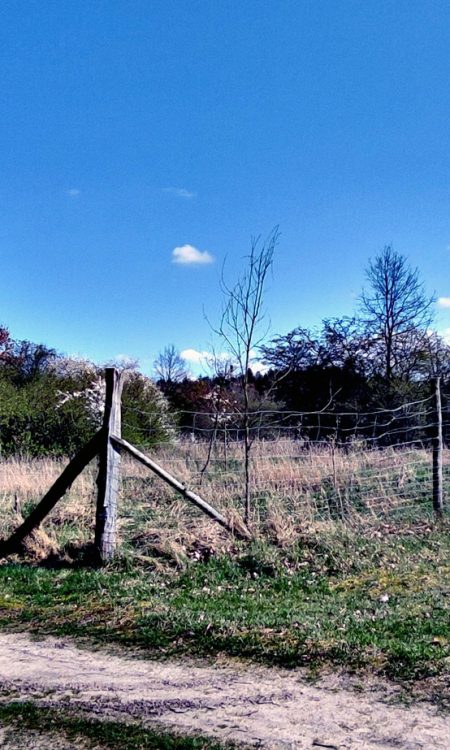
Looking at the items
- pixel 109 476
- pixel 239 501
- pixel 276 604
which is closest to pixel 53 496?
pixel 109 476

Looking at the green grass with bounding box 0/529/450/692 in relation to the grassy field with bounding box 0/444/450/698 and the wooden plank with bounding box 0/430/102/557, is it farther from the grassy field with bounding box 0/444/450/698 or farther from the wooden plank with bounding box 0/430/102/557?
the wooden plank with bounding box 0/430/102/557

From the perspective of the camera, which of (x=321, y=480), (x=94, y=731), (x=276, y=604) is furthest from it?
(x=321, y=480)

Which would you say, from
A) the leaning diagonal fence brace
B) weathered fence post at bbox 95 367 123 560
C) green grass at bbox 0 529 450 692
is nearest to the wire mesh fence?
the leaning diagonal fence brace

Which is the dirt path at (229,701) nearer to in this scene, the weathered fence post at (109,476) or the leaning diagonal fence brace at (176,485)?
the weathered fence post at (109,476)

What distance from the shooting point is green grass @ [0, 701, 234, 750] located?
2.76m

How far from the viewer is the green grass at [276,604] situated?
391cm

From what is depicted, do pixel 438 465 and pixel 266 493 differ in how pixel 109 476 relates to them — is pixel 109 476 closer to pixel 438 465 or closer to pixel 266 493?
pixel 266 493

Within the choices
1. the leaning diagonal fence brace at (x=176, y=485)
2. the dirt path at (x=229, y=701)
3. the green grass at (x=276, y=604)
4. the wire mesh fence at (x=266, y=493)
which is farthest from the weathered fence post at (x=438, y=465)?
the dirt path at (x=229, y=701)

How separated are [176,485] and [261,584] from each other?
1.50 metres

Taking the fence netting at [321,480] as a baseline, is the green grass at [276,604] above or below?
below

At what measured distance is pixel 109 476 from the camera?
6406 mm

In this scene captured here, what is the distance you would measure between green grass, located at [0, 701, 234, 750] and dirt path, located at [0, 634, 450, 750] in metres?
0.10

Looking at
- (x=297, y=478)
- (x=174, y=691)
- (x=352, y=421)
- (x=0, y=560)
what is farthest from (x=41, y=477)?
(x=352, y=421)

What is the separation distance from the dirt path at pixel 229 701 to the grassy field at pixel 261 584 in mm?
289
